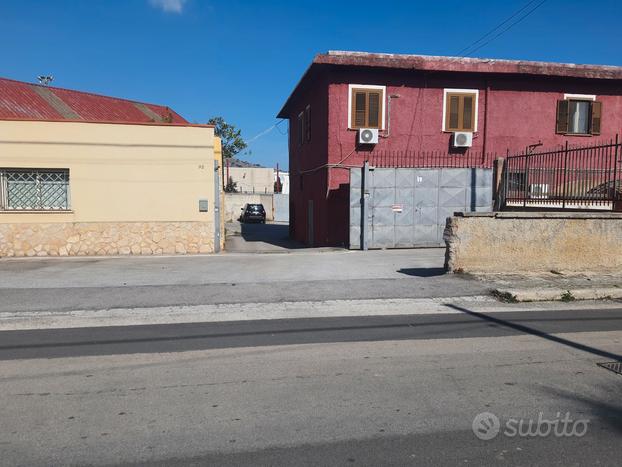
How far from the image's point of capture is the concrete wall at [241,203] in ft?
165

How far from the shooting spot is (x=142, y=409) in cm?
404

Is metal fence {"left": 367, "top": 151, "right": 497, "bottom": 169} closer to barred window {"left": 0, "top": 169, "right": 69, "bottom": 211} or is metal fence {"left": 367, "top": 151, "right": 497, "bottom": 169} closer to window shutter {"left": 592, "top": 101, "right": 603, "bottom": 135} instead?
window shutter {"left": 592, "top": 101, "right": 603, "bottom": 135}

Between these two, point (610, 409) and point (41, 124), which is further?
point (41, 124)

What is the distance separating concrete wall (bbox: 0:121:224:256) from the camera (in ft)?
50.8

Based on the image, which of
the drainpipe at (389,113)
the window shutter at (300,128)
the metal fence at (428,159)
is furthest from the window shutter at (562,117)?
the window shutter at (300,128)

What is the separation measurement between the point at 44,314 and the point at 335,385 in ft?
17.4

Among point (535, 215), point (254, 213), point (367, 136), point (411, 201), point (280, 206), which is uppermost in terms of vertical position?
point (367, 136)

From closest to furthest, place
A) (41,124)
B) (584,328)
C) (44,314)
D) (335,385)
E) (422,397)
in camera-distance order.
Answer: (422,397), (335,385), (584,328), (44,314), (41,124)

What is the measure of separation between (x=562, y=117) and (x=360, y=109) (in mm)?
8803

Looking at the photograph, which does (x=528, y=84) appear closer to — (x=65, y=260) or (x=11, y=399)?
(x=65, y=260)

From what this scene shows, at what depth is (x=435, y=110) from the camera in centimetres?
1966

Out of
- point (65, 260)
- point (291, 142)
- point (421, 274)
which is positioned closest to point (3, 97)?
point (65, 260)

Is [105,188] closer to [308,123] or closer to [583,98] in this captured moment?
[308,123]

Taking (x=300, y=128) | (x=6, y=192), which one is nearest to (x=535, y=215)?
(x=6, y=192)
